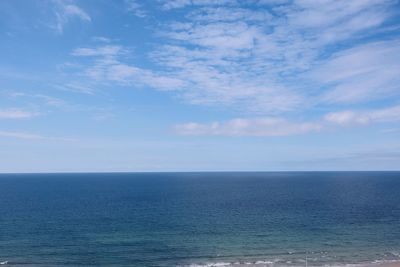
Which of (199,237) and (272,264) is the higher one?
→ (199,237)

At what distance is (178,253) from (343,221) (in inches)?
1705

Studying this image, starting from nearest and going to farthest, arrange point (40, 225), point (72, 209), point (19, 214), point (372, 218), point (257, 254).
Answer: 1. point (257, 254)
2. point (40, 225)
3. point (372, 218)
4. point (19, 214)
5. point (72, 209)

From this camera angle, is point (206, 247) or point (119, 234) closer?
point (206, 247)

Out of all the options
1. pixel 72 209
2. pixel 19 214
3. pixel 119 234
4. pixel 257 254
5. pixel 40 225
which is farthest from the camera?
pixel 72 209

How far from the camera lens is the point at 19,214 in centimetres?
8788

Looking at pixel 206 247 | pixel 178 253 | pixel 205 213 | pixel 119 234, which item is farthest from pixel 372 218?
pixel 119 234

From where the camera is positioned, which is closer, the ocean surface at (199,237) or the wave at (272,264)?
the wave at (272,264)

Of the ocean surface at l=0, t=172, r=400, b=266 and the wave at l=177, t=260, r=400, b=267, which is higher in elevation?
the ocean surface at l=0, t=172, r=400, b=266

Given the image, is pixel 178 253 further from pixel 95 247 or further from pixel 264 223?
pixel 264 223

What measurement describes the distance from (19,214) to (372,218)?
280 feet

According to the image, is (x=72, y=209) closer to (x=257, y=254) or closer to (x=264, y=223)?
(x=264, y=223)

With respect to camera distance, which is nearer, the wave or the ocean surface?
the wave

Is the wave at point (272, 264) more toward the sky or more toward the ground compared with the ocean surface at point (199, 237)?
more toward the ground

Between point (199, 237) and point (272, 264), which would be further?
point (199, 237)
